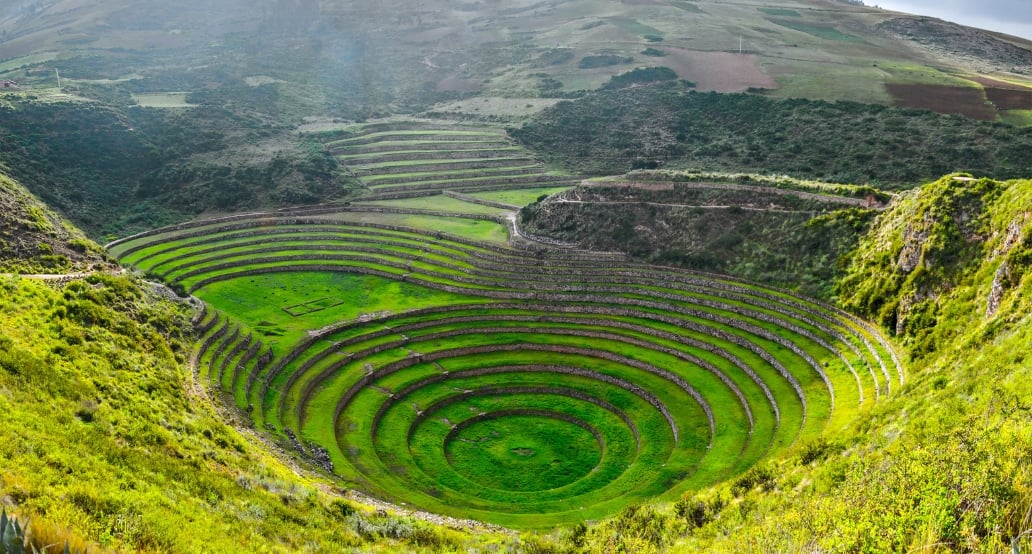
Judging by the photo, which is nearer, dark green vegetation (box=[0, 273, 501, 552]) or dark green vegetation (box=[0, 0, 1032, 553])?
dark green vegetation (box=[0, 273, 501, 552])

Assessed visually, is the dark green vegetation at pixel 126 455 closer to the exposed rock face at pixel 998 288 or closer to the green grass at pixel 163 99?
the exposed rock face at pixel 998 288

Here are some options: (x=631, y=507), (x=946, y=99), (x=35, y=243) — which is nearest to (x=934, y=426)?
(x=631, y=507)

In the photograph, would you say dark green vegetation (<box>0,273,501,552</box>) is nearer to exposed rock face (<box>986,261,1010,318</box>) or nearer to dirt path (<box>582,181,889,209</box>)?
exposed rock face (<box>986,261,1010,318</box>)

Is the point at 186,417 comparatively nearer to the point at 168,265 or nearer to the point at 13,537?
the point at 13,537

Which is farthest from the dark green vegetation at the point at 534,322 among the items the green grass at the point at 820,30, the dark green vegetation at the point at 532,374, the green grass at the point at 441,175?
the green grass at the point at 820,30

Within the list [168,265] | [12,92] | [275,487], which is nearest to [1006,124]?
[275,487]

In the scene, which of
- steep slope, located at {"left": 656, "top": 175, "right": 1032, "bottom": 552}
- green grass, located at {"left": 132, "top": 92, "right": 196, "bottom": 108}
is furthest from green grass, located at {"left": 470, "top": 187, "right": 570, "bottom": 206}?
green grass, located at {"left": 132, "top": 92, "right": 196, "bottom": 108}

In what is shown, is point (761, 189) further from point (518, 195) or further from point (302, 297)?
point (302, 297)
